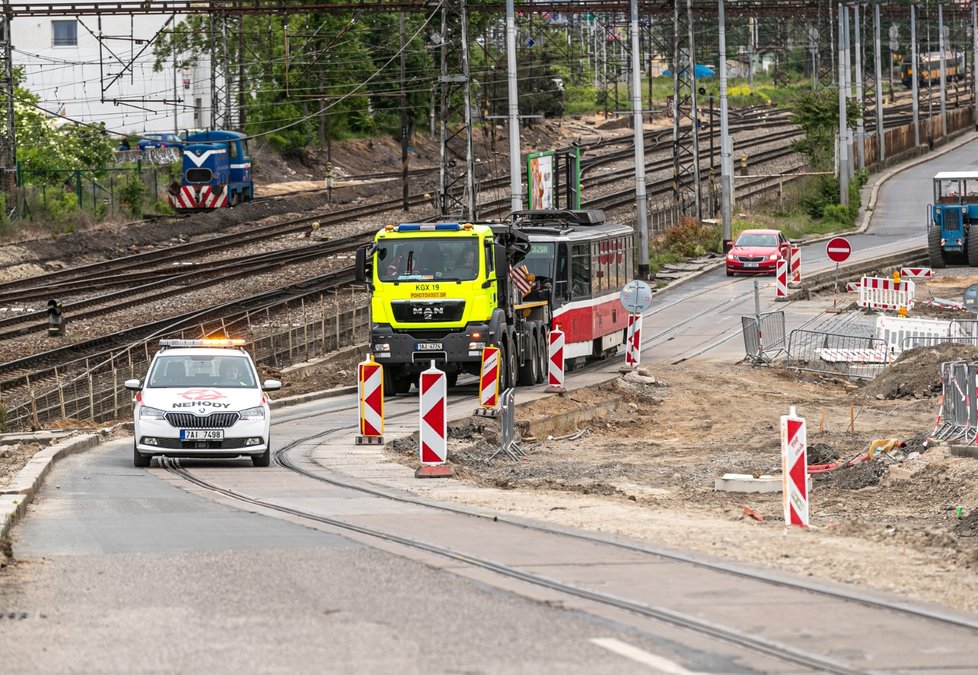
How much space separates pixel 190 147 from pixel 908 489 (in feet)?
162

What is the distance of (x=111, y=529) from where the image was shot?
14.0 meters

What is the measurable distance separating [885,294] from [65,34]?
6219 cm

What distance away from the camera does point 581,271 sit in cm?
3625

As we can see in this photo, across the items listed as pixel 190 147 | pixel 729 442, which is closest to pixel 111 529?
pixel 729 442

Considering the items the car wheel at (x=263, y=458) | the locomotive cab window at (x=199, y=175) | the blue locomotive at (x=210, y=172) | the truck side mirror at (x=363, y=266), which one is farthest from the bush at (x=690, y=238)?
the car wheel at (x=263, y=458)

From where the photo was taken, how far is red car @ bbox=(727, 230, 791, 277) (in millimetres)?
54719

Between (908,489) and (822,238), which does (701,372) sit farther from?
(822,238)

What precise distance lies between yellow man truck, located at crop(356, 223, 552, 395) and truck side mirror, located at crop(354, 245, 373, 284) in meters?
0.02

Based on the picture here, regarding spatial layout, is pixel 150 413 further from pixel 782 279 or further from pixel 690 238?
pixel 690 238

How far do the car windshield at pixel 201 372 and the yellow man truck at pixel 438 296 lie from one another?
8.65 meters

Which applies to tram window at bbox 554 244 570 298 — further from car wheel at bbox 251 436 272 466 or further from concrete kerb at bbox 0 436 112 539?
car wheel at bbox 251 436 272 466

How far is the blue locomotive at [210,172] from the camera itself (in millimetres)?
63625

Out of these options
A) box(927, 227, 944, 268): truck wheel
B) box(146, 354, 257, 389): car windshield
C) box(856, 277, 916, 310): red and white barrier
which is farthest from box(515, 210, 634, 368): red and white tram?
box(927, 227, 944, 268): truck wheel

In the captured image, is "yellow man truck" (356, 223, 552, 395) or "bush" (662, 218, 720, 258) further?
"bush" (662, 218, 720, 258)
